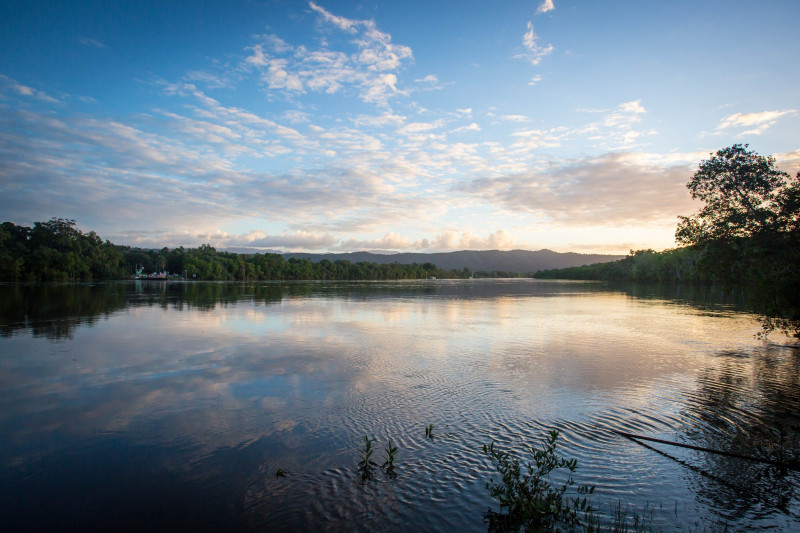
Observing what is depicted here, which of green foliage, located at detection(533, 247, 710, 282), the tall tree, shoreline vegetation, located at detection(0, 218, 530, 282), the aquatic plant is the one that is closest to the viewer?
the aquatic plant

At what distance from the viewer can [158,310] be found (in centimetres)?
3806

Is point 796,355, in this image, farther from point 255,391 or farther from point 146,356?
point 146,356

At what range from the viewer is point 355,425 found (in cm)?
1066

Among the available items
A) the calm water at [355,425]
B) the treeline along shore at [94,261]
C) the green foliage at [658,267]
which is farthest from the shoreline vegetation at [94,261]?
the green foliage at [658,267]

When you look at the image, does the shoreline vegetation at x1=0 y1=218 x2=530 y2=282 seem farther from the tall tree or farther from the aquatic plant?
the tall tree

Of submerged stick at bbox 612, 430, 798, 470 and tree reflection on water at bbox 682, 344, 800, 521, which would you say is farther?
submerged stick at bbox 612, 430, 798, 470

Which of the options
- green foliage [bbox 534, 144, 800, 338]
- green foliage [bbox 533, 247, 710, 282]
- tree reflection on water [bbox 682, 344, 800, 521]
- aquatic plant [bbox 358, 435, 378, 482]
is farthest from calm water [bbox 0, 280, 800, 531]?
green foliage [bbox 533, 247, 710, 282]

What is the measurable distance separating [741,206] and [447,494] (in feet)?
66.3

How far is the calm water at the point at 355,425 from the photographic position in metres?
7.07

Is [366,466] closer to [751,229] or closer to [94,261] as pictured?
[751,229]

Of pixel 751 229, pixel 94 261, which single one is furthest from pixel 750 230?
pixel 94 261

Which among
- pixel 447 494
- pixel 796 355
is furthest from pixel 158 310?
pixel 796 355

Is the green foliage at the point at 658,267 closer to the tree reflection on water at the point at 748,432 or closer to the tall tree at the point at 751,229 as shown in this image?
the tall tree at the point at 751,229

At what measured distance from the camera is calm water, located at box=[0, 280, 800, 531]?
7070 mm
